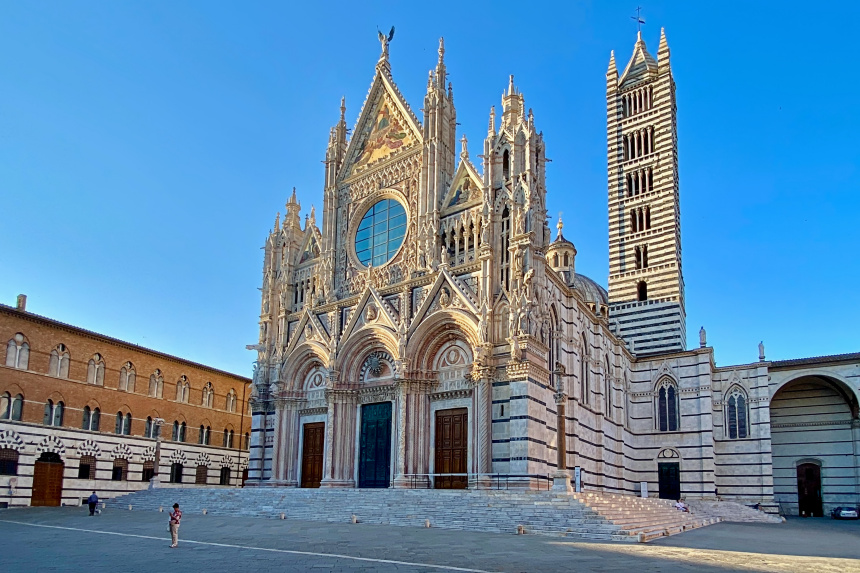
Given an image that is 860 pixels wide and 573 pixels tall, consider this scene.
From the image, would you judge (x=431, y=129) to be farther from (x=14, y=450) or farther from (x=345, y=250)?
(x=14, y=450)

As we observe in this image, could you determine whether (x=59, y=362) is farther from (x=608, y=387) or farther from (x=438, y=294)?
(x=608, y=387)

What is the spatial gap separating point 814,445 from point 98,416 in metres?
40.3

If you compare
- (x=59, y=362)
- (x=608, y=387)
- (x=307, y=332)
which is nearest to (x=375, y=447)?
(x=307, y=332)

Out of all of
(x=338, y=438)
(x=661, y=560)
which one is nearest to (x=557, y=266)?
(x=338, y=438)

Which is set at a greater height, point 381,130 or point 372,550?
point 381,130

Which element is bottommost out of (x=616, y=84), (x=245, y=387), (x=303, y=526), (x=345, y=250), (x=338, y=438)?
→ (x=303, y=526)

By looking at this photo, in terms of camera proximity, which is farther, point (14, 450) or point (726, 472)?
point (726, 472)

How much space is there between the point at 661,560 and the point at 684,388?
29.4m

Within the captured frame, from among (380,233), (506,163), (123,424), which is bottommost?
(123,424)

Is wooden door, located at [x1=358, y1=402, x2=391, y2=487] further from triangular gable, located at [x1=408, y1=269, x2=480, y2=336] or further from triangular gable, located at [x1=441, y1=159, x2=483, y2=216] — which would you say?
triangular gable, located at [x1=441, y1=159, x2=483, y2=216]

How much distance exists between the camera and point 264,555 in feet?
48.1

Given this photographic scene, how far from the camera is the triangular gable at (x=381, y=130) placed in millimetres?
34469

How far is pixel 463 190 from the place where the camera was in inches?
1240

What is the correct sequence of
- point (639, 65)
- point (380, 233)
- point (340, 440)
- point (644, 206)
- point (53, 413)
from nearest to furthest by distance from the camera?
point (340, 440) < point (53, 413) < point (380, 233) < point (644, 206) < point (639, 65)
